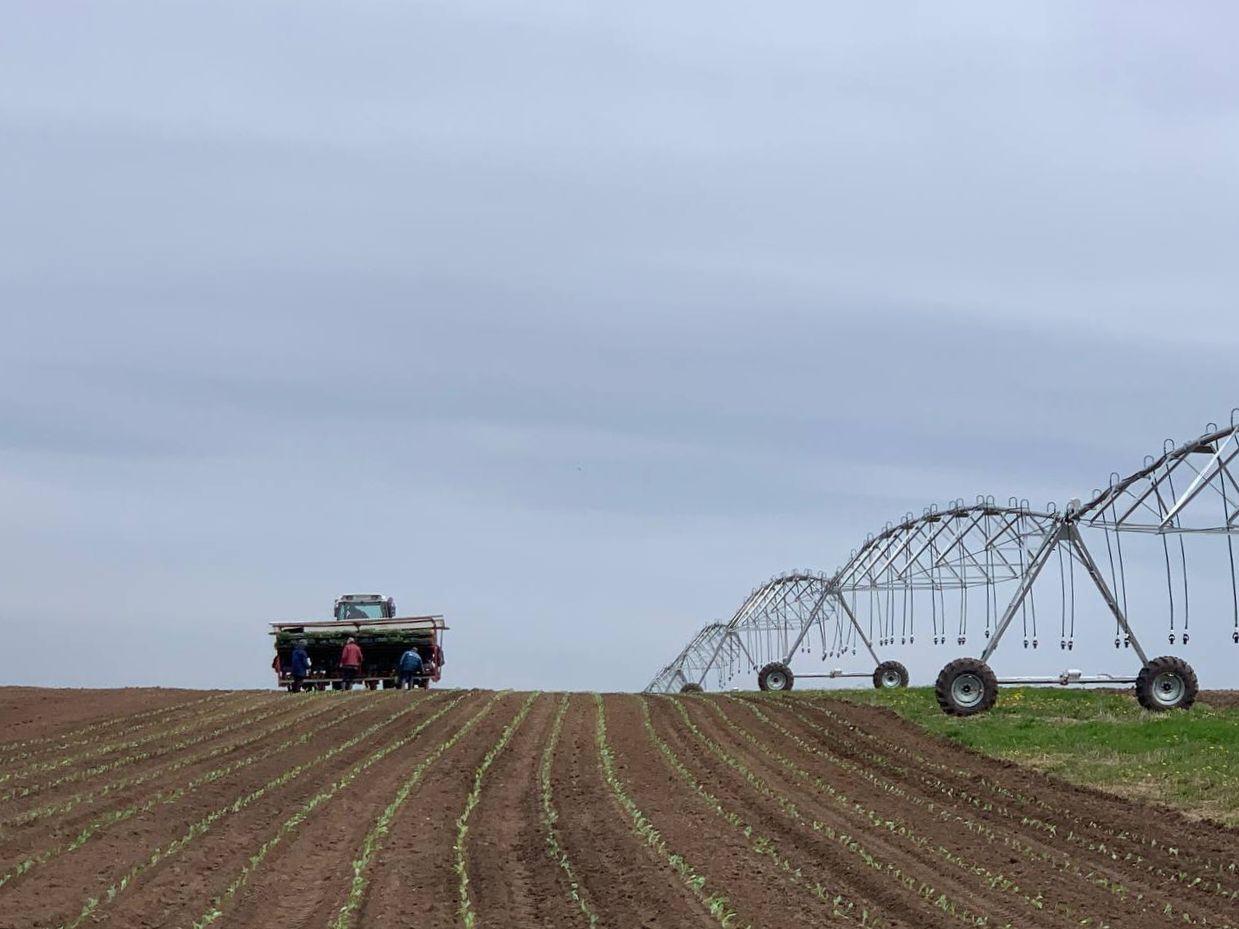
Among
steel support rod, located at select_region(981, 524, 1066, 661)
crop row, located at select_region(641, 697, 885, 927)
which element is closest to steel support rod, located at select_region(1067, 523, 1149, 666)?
steel support rod, located at select_region(981, 524, 1066, 661)

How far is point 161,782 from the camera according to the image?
61.9 feet

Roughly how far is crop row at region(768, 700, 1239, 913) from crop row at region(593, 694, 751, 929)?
3438 mm

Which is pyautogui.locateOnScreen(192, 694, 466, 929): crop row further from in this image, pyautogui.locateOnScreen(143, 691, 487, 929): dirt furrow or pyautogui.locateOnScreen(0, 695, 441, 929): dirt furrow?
pyautogui.locateOnScreen(0, 695, 441, 929): dirt furrow

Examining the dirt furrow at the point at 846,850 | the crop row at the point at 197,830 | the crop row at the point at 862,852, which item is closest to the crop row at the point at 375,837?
the crop row at the point at 197,830

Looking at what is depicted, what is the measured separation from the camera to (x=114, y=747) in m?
Result: 23.3

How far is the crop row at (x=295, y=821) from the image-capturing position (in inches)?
469

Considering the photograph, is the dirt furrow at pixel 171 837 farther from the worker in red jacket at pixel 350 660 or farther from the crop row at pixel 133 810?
the worker in red jacket at pixel 350 660

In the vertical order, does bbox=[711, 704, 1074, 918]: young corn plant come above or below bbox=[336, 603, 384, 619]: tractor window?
below

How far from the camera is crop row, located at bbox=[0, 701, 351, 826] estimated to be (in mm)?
16234

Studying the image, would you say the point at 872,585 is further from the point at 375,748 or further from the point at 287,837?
the point at 287,837

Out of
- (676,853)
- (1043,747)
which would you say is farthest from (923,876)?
(1043,747)

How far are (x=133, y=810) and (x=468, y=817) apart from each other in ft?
11.5

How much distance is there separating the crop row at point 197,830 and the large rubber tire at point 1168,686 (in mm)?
13978

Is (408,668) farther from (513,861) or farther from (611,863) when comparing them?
(611,863)
